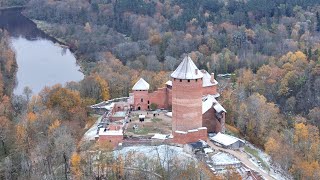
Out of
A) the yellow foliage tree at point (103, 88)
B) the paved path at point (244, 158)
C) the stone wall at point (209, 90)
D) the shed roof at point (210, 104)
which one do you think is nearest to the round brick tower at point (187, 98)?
the paved path at point (244, 158)

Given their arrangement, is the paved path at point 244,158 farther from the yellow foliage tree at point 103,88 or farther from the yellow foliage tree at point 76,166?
the yellow foliage tree at point 103,88

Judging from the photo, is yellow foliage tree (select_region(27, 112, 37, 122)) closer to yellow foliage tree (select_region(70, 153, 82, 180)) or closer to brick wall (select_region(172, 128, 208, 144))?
yellow foliage tree (select_region(70, 153, 82, 180))

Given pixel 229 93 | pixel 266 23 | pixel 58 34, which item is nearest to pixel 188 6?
pixel 266 23

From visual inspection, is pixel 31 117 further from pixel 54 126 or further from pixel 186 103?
pixel 186 103

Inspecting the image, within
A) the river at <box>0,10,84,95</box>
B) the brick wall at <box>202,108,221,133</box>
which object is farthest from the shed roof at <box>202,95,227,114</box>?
the river at <box>0,10,84,95</box>

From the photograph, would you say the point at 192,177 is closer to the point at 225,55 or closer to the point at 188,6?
the point at 225,55
